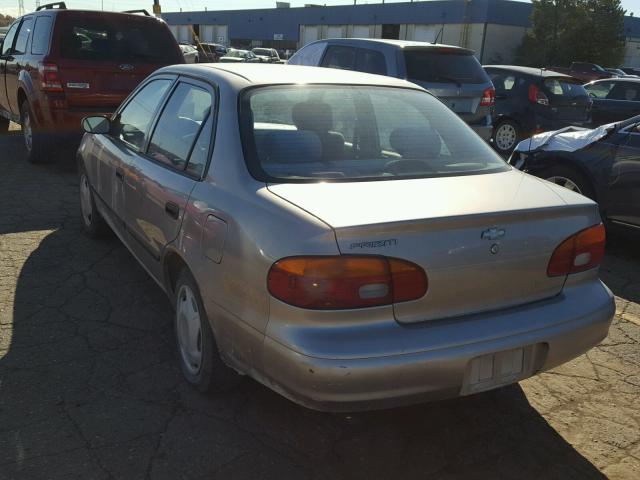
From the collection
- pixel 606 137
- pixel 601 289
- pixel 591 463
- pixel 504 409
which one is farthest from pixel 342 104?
pixel 606 137

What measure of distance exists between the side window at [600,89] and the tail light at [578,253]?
35.1 feet

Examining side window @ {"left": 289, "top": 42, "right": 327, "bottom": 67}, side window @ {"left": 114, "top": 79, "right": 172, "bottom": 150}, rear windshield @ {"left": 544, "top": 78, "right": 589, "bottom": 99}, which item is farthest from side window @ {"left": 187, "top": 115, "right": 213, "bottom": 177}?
rear windshield @ {"left": 544, "top": 78, "right": 589, "bottom": 99}

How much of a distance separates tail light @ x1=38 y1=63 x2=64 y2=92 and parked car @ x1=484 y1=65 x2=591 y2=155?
24.1 ft

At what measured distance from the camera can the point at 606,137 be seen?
18.4ft

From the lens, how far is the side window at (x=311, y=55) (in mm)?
9016

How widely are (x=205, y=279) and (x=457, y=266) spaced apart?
1.06 metres

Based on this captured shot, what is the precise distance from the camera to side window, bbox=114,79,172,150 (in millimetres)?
3811

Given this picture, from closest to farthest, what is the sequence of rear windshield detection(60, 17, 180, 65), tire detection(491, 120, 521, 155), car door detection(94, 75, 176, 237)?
car door detection(94, 75, 176, 237) < rear windshield detection(60, 17, 180, 65) < tire detection(491, 120, 521, 155)

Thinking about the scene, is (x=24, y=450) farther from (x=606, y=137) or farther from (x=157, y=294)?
(x=606, y=137)

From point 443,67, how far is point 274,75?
18.1ft

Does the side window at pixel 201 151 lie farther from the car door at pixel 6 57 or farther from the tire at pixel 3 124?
the tire at pixel 3 124

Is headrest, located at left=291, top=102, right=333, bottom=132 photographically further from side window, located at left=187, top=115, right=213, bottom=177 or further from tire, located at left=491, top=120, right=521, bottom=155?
tire, located at left=491, top=120, right=521, bottom=155

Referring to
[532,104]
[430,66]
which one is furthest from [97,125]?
[532,104]

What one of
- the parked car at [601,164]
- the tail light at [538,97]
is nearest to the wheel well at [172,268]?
the parked car at [601,164]
